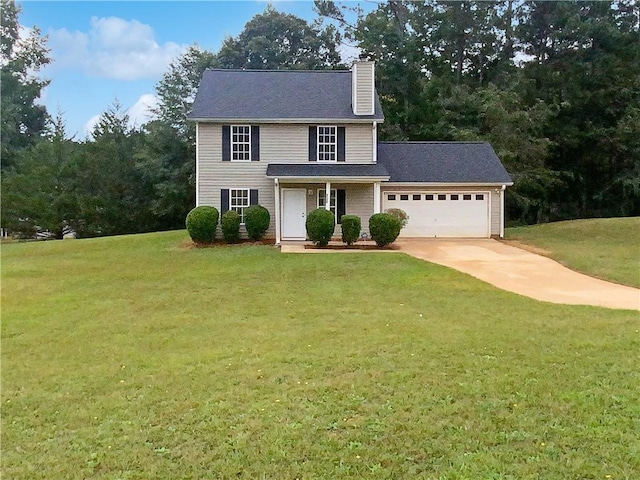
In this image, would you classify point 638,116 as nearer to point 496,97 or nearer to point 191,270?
point 496,97

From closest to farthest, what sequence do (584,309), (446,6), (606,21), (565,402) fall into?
(565,402), (584,309), (606,21), (446,6)

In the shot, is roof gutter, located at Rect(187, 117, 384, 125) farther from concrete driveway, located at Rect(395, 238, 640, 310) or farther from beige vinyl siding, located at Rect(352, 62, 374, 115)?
concrete driveway, located at Rect(395, 238, 640, 310)

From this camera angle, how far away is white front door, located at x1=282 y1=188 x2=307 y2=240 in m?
19.5

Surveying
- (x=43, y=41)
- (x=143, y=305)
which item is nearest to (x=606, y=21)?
(x=143, y=305)

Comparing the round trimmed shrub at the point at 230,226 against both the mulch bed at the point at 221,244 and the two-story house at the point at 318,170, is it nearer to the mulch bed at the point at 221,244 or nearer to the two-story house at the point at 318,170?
the mulch bed at the point at 221,244

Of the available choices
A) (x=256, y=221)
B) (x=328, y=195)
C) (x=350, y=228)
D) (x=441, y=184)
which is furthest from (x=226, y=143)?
(x=441, y=184)

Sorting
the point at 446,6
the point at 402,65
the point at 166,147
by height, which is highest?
the point at 446,6

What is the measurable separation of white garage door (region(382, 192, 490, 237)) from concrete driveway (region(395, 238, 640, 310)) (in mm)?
1477

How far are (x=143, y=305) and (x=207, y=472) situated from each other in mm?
6219

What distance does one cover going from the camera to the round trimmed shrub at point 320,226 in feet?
55.5

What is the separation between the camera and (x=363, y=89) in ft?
65.5

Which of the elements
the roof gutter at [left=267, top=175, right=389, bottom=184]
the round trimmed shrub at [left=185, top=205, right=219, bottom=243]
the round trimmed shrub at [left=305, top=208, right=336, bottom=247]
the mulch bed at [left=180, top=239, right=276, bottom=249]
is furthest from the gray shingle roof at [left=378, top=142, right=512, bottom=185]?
the round trimmed shrub at [left=185, top=205, right=219, bottom=243]

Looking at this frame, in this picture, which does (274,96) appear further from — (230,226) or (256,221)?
(230,226)

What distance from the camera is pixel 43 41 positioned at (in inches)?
1750
